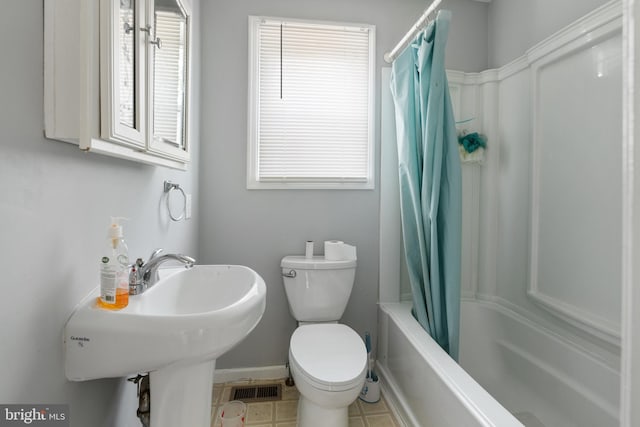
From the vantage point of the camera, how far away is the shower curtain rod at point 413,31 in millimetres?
1408

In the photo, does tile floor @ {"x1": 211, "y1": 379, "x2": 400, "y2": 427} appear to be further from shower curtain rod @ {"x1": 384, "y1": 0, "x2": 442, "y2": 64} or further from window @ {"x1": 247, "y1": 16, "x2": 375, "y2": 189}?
shower curtain rod @ {"x1": 384, "y1": 0, "x2": 442, "y2": 64}

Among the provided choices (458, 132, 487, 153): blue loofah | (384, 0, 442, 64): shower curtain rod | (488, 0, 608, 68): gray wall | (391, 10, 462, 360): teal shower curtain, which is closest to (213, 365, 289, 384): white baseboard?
(391, 10, 462, 360): teal shower curtain

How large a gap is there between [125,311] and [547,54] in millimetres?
2122

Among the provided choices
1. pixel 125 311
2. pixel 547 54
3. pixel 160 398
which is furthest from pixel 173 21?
pixel 547 54

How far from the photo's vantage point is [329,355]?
56.5 inches

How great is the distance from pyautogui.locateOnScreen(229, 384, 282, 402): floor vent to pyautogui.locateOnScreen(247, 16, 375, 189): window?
1187mm

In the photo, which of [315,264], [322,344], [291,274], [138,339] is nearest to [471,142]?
[315,264]

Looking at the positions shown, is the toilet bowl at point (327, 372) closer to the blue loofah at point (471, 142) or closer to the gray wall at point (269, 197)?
the gray wall at point (269, 197)

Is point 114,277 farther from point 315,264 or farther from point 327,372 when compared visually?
point 315,264

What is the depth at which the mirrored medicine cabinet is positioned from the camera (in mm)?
667

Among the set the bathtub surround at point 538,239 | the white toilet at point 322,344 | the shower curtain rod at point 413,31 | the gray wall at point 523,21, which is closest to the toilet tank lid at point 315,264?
the white toilet at point 322,344

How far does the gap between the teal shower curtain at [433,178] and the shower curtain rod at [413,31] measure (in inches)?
2.0

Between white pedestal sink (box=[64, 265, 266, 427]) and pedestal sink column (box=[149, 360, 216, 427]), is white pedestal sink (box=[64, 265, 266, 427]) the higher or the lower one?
the higher one

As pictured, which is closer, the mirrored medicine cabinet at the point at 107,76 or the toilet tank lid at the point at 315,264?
the mirrored medicine cabinet at the point at 107,76
